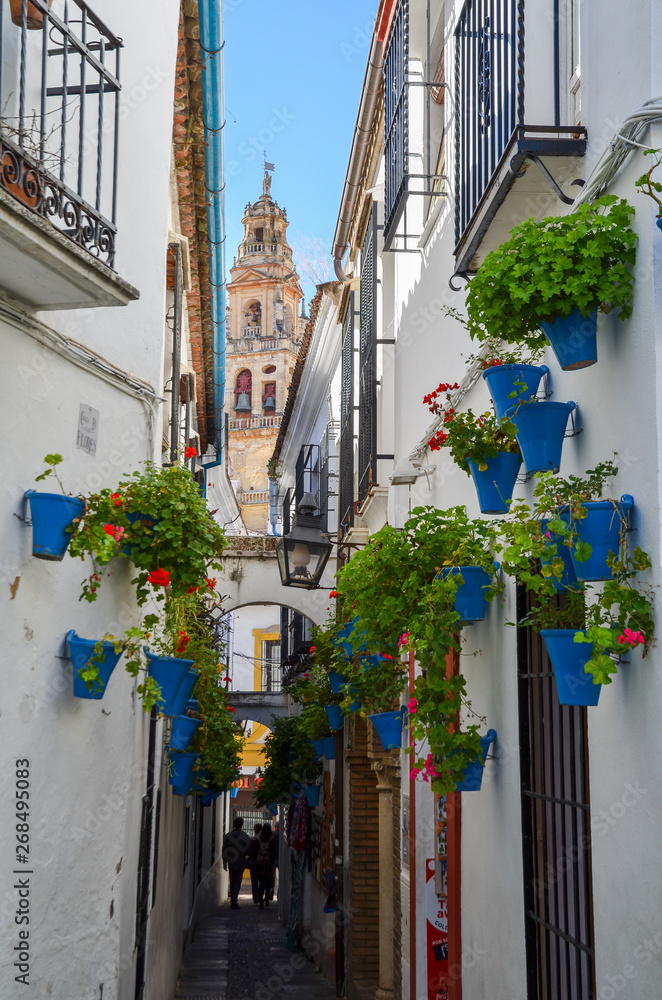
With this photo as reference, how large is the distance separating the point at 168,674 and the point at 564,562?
3.26 meters

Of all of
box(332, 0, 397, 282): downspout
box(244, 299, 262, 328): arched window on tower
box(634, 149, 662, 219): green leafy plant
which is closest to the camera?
box(634, 149, 662, 219): green leafy plant

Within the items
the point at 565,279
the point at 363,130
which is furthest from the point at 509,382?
the point at 363,130

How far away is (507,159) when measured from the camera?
13.9 ft

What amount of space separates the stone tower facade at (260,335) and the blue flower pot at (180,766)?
48.5 m

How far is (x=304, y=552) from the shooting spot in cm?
1020

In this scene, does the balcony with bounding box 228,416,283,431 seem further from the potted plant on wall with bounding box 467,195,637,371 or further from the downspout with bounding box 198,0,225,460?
the potted plant on wall with bounding box 467,195,637,371

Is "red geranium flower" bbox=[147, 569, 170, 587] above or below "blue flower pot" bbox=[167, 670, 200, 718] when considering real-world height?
above

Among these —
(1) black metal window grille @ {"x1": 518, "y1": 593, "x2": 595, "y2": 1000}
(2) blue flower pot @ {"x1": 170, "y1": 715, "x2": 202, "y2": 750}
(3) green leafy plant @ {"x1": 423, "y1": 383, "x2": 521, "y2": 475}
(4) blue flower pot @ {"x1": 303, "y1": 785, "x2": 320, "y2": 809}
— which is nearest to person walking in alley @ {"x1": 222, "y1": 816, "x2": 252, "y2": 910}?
(4) blue flower pot @ {"x1": 303, "y1": 785, "x2": 320, "y2": 809}

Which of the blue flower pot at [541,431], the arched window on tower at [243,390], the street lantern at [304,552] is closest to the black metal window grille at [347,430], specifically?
the street lantern at [304,552]

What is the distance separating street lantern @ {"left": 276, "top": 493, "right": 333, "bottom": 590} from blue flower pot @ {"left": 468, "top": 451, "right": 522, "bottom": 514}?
5847mm

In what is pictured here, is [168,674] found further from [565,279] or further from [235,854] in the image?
[235,854]

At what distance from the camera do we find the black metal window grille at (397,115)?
7.82 m

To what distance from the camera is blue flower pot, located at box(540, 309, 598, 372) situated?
352cm

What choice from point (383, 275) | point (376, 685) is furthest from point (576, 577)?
point (383, 275)
